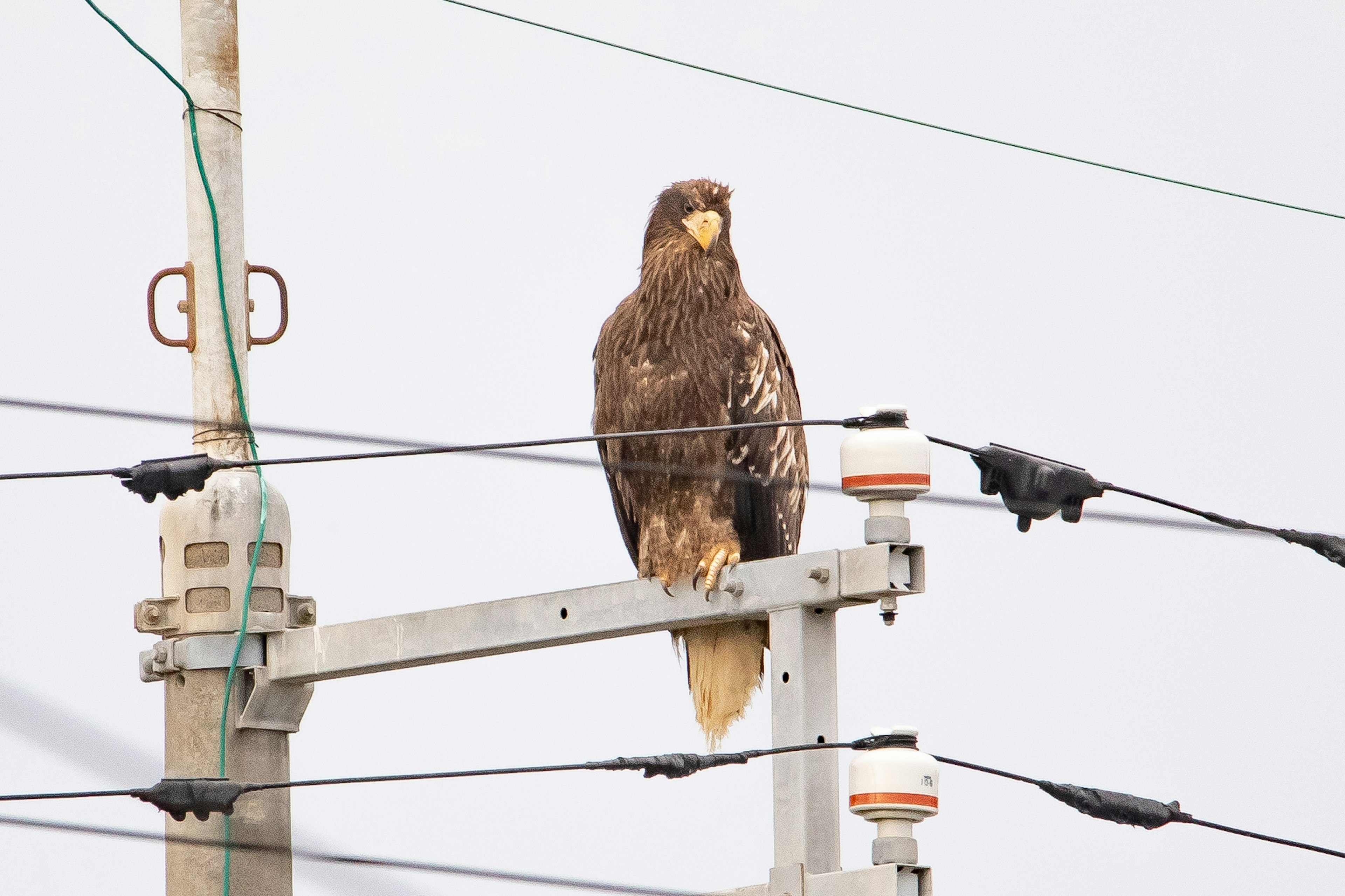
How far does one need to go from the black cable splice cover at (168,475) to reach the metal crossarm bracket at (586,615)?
573 mm

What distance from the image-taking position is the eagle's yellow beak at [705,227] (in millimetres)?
8203

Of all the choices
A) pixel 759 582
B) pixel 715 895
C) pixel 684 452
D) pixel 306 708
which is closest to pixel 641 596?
pixel 759 582

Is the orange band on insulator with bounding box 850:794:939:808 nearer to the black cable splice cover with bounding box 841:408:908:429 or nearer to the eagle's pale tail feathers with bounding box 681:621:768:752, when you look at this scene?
the black cable splice cover with bounding box 841:408:908:429

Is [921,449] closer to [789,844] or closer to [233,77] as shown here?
[789,844]

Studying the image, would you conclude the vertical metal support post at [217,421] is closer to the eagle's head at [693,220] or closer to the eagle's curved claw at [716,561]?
the eagle's curved claw at [716,561]

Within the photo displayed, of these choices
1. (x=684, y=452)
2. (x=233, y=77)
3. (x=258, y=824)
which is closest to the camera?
(x=258, y=824)

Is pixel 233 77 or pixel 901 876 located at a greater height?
pixel 233 77

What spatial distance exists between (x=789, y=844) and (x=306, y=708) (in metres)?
1.66

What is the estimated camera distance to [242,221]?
22.1 feet

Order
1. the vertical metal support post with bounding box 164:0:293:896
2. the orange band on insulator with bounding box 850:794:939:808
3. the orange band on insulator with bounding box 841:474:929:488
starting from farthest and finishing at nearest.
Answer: the vertical metal support post with bounding box 164:0:293:896 → the orange band on insulator with bounding box 841:474:929:488 → the orange band on insulator with bounding box 850:794:939:808

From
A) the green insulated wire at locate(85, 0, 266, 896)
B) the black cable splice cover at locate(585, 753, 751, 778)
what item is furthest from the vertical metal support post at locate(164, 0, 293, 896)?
the black cable splice cover at locate(585, 753, 751, 778)

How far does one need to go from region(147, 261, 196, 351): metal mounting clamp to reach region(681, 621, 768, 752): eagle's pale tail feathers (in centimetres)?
168

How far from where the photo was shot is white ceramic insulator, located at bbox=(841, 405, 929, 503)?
532cm

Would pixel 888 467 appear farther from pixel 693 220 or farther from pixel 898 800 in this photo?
pixel 693 220
